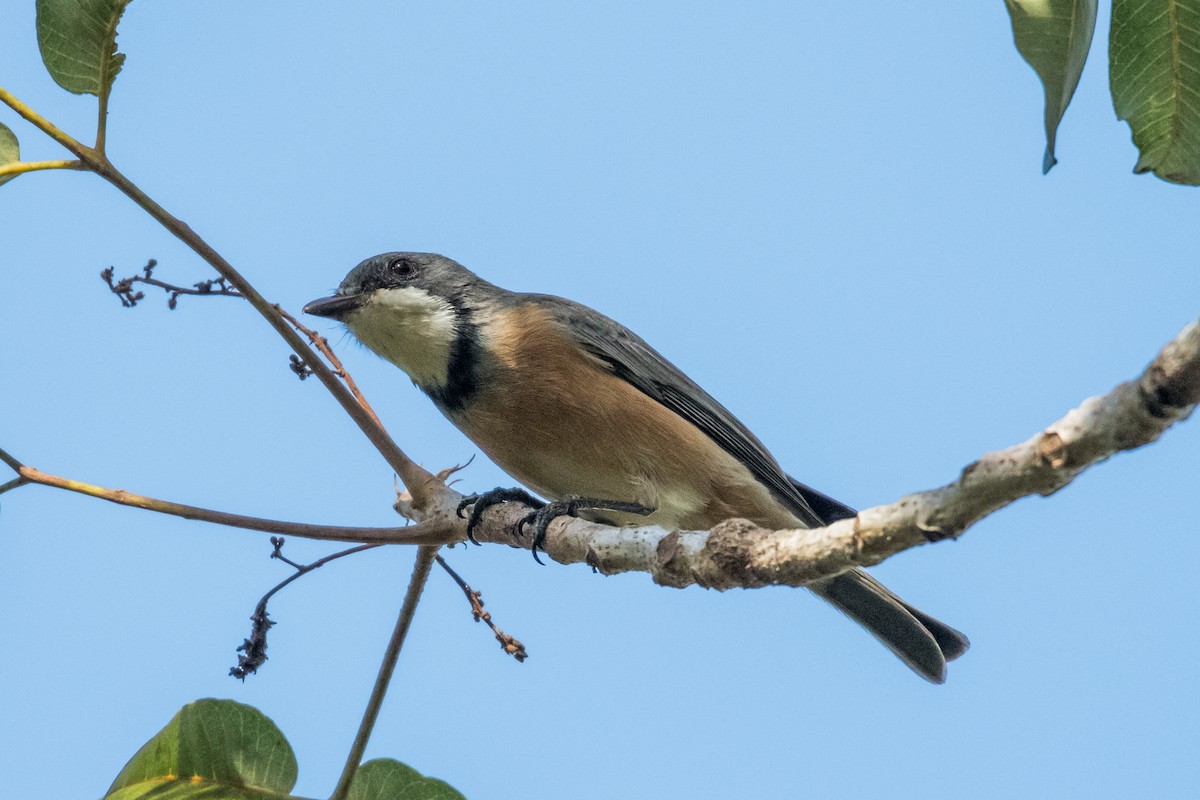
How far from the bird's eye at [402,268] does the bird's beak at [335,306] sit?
0.27 meters

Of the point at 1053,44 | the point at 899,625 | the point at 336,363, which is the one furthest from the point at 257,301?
the point at 899,625

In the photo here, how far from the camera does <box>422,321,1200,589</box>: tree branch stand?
8.00 feet

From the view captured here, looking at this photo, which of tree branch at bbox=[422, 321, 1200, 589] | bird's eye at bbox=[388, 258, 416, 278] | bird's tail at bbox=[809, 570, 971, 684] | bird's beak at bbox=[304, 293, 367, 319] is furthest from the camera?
bird's eye at bbox=[388, 258, 416, 278]

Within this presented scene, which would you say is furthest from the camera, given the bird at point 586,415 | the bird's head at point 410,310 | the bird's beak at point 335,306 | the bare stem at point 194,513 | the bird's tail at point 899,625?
the bird's beak at point 335,306

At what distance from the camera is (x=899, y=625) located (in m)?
6.13

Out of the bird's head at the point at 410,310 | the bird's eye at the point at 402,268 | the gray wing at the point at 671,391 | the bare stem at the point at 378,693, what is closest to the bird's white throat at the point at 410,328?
the bird's head at the point at 410,310

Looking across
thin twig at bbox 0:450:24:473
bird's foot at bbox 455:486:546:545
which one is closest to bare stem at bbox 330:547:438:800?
bird's foot at bbox 455:486:546:545

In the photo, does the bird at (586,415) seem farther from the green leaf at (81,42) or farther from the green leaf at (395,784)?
the green leaf at (81,42)

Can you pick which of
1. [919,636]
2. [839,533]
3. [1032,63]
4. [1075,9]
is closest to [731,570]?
[839,533]

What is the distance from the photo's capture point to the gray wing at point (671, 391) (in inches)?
249

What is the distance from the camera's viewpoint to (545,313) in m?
6.35

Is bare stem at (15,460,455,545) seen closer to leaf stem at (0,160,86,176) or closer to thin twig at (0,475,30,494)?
thin twig at (0,475,30,494)

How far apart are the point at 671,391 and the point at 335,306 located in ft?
6.18

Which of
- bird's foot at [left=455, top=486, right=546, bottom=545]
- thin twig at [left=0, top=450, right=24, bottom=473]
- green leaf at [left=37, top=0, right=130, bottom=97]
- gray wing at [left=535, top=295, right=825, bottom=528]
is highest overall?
gray wing at [left=535, top=295, right=825, bottom=528]
